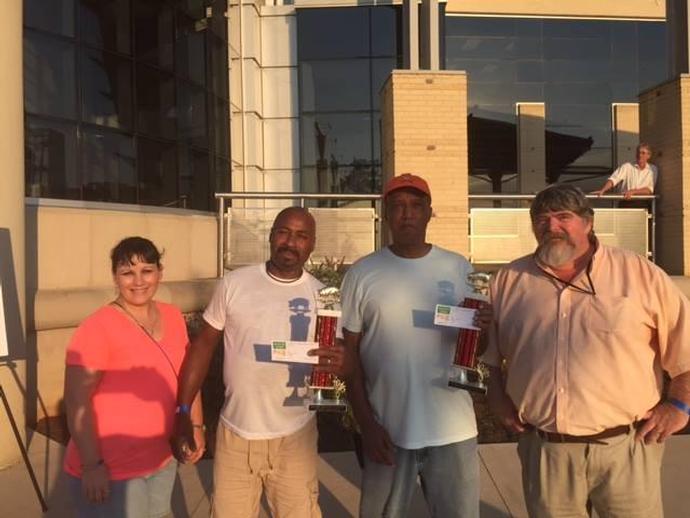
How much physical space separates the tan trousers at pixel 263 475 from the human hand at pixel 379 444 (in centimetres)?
28

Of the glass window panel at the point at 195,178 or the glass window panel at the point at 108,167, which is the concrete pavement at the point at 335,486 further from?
the glass window panel at the point at 195,178

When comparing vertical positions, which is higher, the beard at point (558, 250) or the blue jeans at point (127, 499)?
the beard at point (558, 250)

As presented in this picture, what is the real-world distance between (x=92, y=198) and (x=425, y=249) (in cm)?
815

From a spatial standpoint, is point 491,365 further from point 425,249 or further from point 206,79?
point 206,79

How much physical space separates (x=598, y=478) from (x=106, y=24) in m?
9.94

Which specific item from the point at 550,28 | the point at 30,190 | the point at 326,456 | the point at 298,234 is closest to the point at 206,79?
the point at 30,190

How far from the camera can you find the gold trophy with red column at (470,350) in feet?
8.64

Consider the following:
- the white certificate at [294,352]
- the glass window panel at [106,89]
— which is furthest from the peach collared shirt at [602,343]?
the glass window panel at [106,89]

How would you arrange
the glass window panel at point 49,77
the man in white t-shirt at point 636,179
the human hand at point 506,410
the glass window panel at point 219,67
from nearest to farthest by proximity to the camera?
the human hand at point 506,410 < the glass window panel at point 49,77 < the man in white t-shirt at point 636,179 < the glass window panel at point 219,67

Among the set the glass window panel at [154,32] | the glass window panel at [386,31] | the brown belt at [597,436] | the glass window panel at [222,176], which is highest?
the glass window panel at [386,31]

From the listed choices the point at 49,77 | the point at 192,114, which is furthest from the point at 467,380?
the point at 192,114

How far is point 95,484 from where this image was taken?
2473 millimetres

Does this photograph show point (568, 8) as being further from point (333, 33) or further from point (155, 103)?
point (155, 103)

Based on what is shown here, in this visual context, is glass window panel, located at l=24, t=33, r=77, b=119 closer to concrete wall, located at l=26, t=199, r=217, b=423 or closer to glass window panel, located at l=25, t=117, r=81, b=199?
glass window panel, located at l=25, t=117, r=81, b=199
